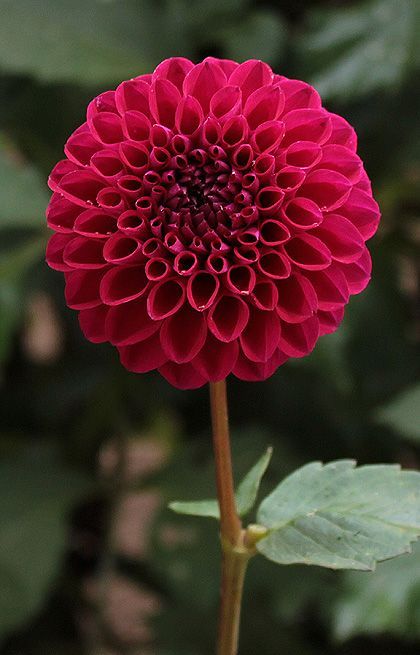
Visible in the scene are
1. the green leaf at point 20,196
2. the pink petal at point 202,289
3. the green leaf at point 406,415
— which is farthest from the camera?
the green leaf at point 20,196

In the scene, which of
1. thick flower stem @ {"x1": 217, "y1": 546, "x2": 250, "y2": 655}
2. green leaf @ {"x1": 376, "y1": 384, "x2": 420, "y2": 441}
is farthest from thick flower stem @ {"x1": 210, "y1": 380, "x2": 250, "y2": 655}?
green leaf @ {"x1": 376, "y1": 384, "x2": 420, "y2": 441}

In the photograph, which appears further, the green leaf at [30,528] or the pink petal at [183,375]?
the green leaf at [30,528]

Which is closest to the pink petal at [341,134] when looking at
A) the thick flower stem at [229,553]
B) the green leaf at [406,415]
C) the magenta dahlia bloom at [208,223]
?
the magenta dahlia bloom at [208,223]

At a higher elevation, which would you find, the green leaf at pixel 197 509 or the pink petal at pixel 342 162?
the pink petal at pixel 342 162

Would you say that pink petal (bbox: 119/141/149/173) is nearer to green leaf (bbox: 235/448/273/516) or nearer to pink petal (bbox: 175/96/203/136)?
pink petal (bbox: 175/96/203/136)

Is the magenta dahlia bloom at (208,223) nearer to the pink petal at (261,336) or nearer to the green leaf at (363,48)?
the pink petal at (261,336)

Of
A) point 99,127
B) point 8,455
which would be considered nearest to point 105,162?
point 99,127

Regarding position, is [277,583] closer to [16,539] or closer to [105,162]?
[16,539]
